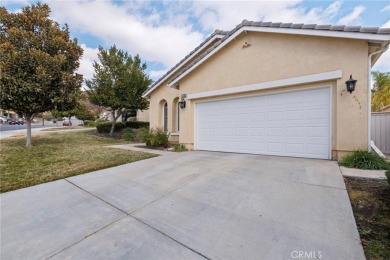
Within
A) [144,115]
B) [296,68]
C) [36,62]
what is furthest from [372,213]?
[144,115]

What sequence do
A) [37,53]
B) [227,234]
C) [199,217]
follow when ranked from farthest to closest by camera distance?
1. [37,53]
2. [199,217]
3. [227,234]

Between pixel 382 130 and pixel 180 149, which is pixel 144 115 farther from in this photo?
pixel 382 130

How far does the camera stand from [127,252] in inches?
85.4

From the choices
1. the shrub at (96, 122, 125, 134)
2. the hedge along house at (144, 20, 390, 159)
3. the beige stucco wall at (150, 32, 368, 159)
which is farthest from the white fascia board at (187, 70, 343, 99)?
the shrub at (96, 122, 125, 134)

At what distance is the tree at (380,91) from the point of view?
14.1m

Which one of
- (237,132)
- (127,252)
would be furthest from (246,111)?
(127,252)

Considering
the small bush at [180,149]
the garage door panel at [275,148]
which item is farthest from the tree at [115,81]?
the garage door panel at [275,148]

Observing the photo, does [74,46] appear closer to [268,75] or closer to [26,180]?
[26,180]

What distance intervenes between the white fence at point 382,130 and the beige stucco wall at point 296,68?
4407 mm

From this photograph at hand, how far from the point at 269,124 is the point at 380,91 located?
48.7 ft

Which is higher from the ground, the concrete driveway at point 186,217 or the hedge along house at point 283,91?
the hedge along house at point 283,91

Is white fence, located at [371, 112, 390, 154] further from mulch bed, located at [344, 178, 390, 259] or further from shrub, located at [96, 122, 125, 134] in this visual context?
shrub, located at [96, 122, 125, 134]

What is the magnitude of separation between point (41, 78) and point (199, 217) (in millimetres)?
9486

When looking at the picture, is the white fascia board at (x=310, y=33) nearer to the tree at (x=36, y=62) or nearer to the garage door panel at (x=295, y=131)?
the garage door panel at (x=295, y=131)
